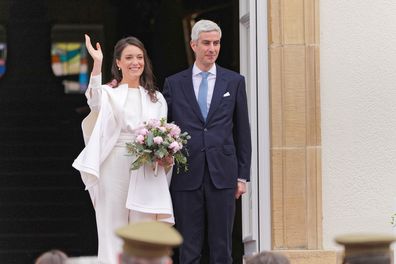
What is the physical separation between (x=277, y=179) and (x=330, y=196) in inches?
17.7

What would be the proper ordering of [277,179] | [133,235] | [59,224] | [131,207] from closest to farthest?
[133,235], [131,207], [277,179], [59,224]

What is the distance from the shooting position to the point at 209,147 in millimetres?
9258

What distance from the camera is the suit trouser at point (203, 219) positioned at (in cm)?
920

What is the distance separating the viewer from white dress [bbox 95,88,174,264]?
9172mm

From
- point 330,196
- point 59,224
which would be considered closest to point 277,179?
point 330,196

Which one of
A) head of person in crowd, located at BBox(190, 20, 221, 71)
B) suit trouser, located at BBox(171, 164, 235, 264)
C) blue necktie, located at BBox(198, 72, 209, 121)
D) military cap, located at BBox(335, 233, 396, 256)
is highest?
head of person in crowd, located at BBox(190, 20, 221, 71)

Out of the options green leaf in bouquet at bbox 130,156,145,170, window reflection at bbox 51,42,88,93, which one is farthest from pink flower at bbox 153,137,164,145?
window reflection at bbox 51,42,88,93

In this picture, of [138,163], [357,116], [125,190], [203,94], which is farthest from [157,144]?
[357,116]

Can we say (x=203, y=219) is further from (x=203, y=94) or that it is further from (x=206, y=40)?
(x=206, y=40)

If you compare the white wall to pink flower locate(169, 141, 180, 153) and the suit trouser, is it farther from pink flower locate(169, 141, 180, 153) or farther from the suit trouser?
pink flower locate(169, 141, 180, 153)

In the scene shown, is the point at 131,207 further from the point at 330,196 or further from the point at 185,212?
the point at 330,196

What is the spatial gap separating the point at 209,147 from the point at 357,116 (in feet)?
5.77

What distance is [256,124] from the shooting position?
34.6ft

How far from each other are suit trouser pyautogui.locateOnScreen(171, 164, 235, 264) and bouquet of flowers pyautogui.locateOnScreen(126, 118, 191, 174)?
322 mm
